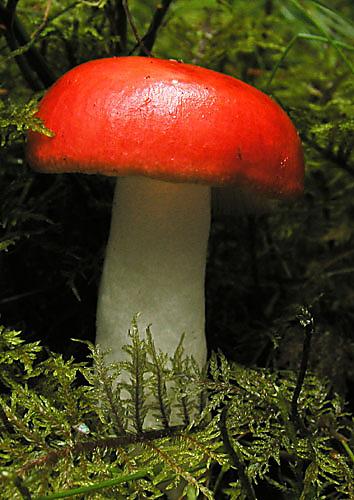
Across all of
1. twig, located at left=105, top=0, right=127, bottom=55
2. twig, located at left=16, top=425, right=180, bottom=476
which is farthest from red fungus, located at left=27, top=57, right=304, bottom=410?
twig, located at left=105, top=0, right=127, bottom=55

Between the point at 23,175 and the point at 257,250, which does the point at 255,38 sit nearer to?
the point at 257,250

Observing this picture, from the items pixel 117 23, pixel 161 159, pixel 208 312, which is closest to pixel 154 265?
pixel 161 159

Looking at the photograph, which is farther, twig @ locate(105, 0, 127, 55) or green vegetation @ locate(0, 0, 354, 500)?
twig @ locate(105, 0, 127, 55)

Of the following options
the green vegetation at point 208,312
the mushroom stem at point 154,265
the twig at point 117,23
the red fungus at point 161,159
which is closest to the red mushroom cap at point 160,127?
the red fungus at point 161,159

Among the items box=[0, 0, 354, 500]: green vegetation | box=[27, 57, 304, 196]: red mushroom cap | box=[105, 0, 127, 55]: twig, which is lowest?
box=[0, 0, 354, 500]: green vegetation

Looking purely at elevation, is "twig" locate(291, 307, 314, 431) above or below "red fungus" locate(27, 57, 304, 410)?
below

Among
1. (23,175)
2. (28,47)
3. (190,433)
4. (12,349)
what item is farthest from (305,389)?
(28,47)

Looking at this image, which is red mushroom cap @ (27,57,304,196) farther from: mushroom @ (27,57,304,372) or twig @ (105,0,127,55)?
twig @ (105,0,127,55)
